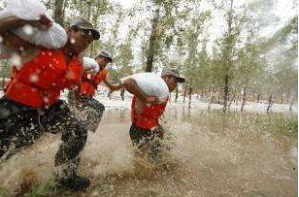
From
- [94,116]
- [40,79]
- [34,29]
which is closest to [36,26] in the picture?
[34,29]

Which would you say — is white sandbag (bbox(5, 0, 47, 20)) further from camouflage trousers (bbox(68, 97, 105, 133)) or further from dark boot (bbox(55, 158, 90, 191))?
camouflage trousers (bbox(68, 97, 105, 133))

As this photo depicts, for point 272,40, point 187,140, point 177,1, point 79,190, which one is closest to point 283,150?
point 187,140

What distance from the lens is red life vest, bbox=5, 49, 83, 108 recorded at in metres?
3.71

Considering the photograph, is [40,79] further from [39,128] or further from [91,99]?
[91,99]

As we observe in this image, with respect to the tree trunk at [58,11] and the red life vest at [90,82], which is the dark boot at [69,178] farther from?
the tree trunk at [58,11]

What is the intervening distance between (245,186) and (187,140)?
11.6ft

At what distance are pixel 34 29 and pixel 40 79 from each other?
458mm

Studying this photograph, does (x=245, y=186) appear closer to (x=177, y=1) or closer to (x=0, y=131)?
(x=0, y=131)

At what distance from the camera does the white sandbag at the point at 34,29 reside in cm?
343

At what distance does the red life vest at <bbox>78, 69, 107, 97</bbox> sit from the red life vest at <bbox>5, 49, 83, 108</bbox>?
9.49ft

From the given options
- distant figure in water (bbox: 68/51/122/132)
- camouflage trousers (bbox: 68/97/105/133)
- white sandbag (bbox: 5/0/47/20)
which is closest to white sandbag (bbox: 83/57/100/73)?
distant figure in water (bbox: 68/51/122/132)

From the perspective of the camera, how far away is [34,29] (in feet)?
11.8

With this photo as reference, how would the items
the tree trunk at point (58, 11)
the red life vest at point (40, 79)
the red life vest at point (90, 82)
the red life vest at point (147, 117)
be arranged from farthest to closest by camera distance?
1. the tree trunk at point (58, 11)
2. the red life vest at point (90, 82)
3. the red life vest at point (147, 117)
4. the red life vest at point (40, 79)

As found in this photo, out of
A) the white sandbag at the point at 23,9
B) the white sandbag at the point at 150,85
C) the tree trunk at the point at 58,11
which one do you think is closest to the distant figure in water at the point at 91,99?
the white sandbag at the point at 150,85
